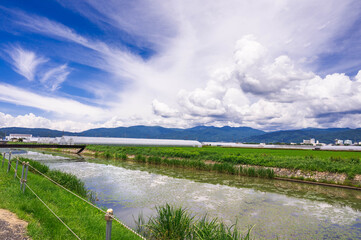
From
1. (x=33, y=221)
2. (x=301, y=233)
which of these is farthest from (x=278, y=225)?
(x=33, y=221)

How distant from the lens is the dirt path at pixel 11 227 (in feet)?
19.2

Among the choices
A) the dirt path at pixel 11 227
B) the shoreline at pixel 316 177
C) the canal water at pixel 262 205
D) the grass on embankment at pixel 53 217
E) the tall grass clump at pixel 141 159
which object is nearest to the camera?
the dirt path at pixel 11 227

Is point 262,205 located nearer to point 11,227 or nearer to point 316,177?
point 316,177

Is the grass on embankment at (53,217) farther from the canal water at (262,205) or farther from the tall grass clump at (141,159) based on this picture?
the tall grass clump at (141,159)

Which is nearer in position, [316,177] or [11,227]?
[11,227]

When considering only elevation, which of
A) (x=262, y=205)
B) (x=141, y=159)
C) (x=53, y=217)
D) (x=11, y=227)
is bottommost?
(x=262, y=205)

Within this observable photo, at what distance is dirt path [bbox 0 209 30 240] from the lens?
5843 mm

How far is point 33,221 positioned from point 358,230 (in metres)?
14.8

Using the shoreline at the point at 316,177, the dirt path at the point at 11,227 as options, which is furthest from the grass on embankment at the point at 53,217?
the shoreline at the point at 316,177

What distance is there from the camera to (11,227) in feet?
20.8

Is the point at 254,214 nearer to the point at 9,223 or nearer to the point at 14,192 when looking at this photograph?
the point at 9,223

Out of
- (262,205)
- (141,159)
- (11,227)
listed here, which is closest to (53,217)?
(11,227)

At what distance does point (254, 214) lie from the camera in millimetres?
12375

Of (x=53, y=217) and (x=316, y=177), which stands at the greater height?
(x=53, y=217)
